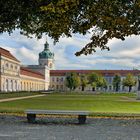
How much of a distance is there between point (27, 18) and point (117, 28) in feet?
10.9

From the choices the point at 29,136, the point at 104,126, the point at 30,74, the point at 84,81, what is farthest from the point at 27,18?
the point at 84,81

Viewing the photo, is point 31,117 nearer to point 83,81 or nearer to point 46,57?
point 83,81

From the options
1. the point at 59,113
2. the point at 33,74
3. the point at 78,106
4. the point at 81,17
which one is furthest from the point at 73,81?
the point at 59,113

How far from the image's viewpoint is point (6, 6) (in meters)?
14.2

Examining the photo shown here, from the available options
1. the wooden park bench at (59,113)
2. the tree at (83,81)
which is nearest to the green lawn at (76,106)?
the wooden park bench at (59,113)

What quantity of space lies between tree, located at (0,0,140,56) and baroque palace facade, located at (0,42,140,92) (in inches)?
3062

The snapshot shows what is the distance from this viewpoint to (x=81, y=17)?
601 inches

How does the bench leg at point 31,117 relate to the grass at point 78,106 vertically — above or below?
above

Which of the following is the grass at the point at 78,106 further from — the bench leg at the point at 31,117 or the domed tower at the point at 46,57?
the domed tower at the point at 46,57

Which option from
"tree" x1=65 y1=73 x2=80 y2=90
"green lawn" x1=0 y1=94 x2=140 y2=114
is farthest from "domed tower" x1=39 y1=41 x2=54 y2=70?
"green lawn" x1=0 y1=94 x2=140 y2=114

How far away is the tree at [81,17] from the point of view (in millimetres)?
14172

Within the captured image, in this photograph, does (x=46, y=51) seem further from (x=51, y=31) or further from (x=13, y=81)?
(x=51, y=31)

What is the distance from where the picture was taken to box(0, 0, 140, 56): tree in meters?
14.2

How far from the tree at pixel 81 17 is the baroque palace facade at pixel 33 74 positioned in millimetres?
77782
